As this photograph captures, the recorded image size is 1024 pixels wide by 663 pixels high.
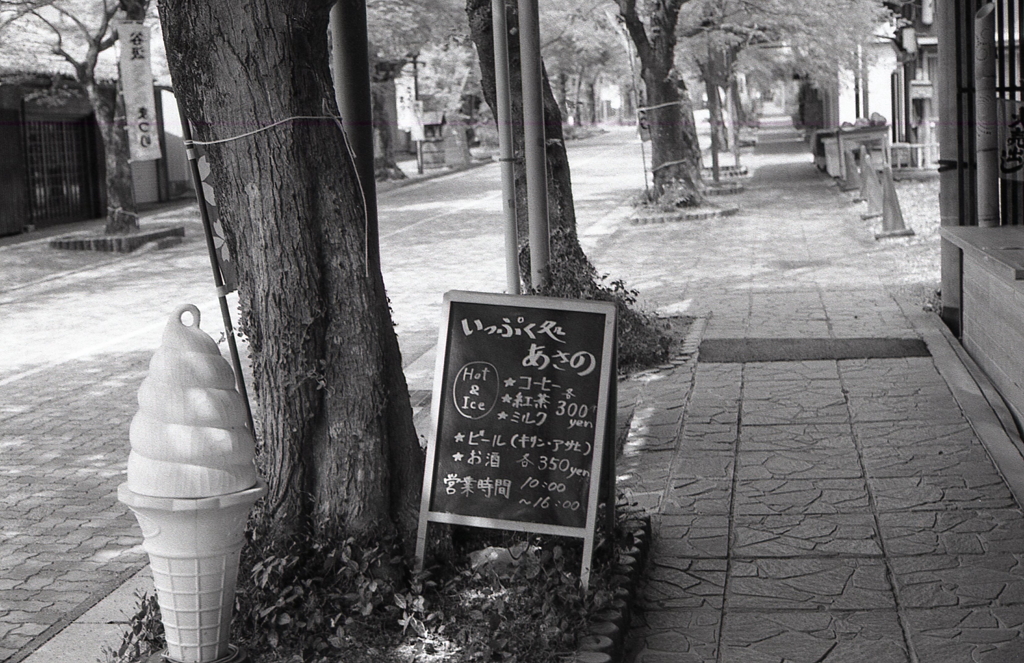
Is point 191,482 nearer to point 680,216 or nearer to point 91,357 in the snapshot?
point 91,357

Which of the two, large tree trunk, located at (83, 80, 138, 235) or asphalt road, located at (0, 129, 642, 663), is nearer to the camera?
asphalt road, located at (0, 129, 642, 663)

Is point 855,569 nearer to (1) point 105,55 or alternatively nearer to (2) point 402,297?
(2) point 402,297

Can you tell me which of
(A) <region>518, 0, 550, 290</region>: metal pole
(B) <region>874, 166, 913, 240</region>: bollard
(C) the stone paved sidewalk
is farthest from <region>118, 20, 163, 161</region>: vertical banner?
(A) <region>518, 0, 550, 290</region>: metal pole

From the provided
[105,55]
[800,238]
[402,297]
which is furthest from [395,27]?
[402,297]

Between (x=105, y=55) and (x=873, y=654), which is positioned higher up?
(x=105, y=55)

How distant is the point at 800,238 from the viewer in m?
18.7

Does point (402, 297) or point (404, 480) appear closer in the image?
point (404, 480)

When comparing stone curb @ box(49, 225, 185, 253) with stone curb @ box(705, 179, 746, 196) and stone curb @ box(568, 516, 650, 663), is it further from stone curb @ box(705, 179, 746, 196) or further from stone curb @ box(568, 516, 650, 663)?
stone curb @ box(568, 516, 650, 663)

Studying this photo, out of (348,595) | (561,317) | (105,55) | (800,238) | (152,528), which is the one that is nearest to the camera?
(152,528)

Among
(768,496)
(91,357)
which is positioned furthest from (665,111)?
(768,496)

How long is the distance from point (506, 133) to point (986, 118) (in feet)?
13.9

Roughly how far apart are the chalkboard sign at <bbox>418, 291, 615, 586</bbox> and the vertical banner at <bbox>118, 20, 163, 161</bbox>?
15.7 metres

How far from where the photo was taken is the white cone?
164 inches

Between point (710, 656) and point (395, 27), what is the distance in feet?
87.6
